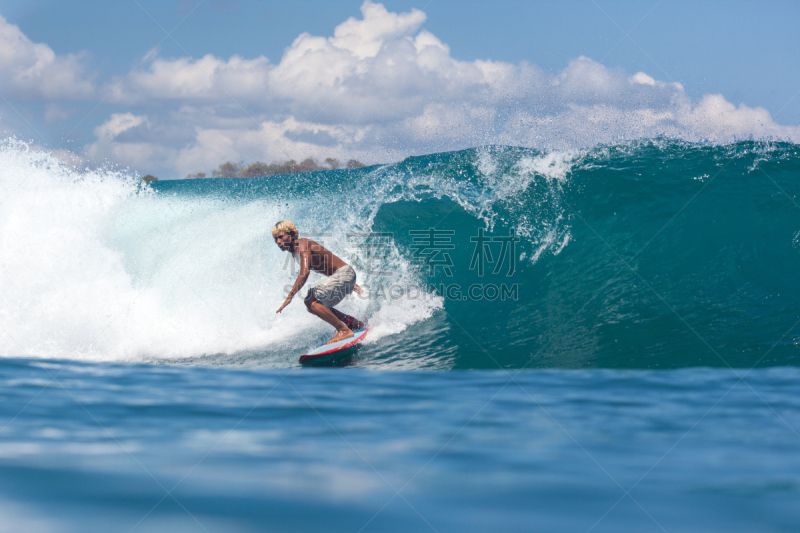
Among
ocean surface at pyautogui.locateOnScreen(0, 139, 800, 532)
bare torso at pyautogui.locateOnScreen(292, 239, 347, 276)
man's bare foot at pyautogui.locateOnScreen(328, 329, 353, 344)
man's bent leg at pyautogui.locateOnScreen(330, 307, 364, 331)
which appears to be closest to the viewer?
ocean surface at pyautogui.locateOnScreen(0, 139, 800, 532)

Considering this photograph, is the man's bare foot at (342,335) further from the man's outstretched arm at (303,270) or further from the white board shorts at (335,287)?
the man's outstretched arm at (303,270)

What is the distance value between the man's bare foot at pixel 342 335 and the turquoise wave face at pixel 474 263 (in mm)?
264

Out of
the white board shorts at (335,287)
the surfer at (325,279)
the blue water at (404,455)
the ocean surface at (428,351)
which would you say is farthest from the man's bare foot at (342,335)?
the blue water at (404,455)

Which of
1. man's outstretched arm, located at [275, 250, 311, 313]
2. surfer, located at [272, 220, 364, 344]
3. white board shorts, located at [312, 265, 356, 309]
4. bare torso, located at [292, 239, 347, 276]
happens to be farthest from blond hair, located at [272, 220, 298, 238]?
white board shorts, located at [312, 265, 356, 309]

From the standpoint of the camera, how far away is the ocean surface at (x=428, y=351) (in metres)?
2.52

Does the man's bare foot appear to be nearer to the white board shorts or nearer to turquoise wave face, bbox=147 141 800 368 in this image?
turquoise wave face, bbox=147 141 800 368

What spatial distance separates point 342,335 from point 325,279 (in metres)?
0.74

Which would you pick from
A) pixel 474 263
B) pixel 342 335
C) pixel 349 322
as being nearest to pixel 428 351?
pixel 342 335

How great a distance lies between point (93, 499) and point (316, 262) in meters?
4.68

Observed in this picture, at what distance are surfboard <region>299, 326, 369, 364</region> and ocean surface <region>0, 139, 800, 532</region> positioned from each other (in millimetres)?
161

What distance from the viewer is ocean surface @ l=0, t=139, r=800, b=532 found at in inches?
99.1

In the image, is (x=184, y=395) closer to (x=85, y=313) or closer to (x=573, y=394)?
(x=573, y=394)

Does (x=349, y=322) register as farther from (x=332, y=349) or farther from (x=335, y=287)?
(x=332, y=349)

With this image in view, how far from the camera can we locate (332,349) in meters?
6.54
